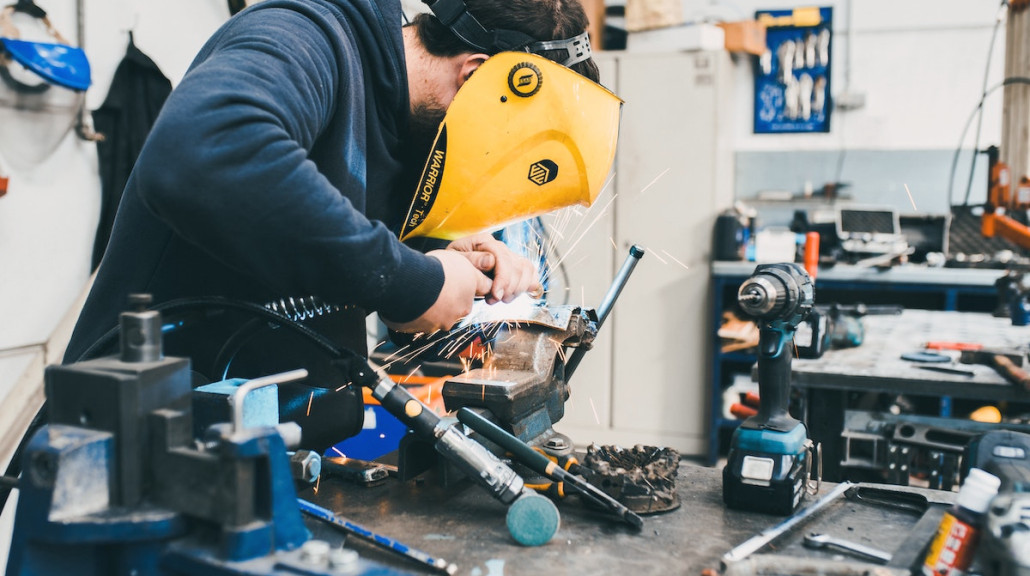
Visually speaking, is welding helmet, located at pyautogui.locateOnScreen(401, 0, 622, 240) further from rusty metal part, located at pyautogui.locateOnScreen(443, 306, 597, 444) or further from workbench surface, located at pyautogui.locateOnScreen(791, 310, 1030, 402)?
workbench surface, located at pyautogui.locateOnScreen(791, 310, 1030, 402)

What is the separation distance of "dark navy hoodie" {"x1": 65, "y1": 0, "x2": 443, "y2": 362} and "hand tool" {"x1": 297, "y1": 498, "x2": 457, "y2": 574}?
278mm

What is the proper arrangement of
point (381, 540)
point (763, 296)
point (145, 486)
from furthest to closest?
point (763, 296) → point (381, 540) → point (145, 486)

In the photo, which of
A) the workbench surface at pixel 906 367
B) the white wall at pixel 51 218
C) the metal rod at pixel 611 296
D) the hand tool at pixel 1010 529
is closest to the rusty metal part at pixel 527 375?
the metal rod at pixel 611 296

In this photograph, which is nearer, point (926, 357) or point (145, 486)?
point (145, 486)

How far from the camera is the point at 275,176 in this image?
91 centimetres

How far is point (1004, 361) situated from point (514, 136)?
1.77 metres

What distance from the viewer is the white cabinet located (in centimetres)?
429

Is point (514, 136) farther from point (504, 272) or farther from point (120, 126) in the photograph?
point (120, 126)

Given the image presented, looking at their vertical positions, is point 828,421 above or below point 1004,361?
below

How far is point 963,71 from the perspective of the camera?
192 inches

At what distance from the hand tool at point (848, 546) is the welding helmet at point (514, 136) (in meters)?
0.65

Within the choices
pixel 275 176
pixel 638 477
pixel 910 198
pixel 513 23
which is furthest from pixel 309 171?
pixel 910 198

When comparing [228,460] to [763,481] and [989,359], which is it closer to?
[763,481]

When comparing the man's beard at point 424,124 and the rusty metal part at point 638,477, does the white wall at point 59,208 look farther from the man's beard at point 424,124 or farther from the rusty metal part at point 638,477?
the rusty metal part at point 638,477
